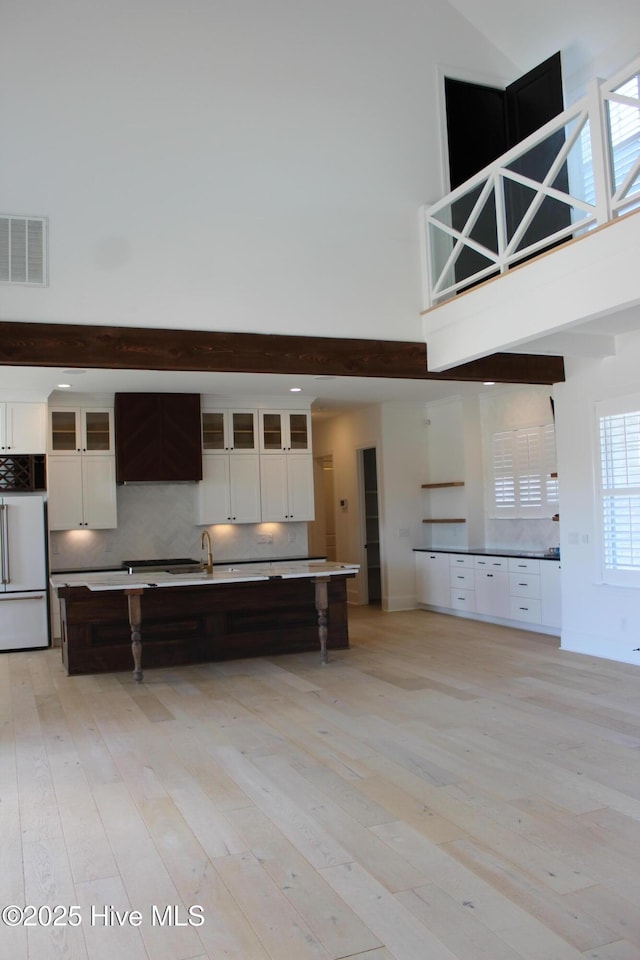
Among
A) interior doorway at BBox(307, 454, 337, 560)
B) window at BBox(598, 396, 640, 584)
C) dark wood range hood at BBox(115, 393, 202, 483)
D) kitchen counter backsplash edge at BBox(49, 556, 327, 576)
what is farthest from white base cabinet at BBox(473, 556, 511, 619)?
interior doorway at BBox(307, 454, 337, 560)

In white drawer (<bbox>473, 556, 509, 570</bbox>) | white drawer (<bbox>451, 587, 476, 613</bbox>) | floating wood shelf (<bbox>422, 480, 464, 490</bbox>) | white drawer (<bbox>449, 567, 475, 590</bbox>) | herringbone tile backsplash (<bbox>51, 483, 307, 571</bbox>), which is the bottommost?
white drawer (<bbox>451, 587, 476, 613</bbox>)

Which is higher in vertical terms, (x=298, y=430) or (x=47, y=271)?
(x=47, y=271)

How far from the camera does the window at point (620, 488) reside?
655cm

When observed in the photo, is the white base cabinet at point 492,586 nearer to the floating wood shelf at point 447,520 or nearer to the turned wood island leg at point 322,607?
the floating wood shelf at point 447,520

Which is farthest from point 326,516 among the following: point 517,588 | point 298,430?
point 517,588

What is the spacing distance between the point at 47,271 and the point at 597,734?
4.93 meters

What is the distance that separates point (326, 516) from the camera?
42.1 feet

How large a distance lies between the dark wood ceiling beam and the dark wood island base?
6.34ft

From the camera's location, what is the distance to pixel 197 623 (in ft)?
23.2

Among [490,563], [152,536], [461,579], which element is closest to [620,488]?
[490,563]

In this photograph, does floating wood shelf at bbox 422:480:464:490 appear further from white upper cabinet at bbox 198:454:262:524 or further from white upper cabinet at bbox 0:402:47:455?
white upper cabinet at bbox 0:402:47:455

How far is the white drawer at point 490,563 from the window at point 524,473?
73cm

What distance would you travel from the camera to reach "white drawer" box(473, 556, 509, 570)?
27.6ft

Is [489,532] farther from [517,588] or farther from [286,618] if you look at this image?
[286,618]
